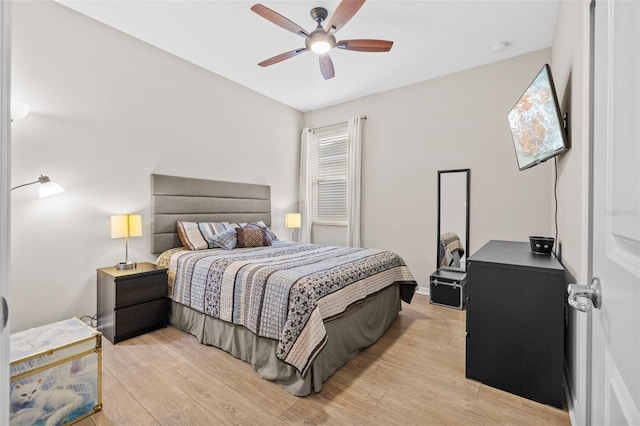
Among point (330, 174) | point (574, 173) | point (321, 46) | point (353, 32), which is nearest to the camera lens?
point (574, 173)

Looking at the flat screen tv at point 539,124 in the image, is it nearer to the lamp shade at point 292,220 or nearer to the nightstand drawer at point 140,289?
the lamp shade at point 292,220

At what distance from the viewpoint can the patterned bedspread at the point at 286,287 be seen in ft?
6.38

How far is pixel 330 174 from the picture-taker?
5.31 metres

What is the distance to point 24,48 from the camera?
8.34ft

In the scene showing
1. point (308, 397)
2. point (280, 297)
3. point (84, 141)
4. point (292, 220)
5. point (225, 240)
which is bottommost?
point (308, 397)

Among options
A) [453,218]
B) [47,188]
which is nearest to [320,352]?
[47,188]

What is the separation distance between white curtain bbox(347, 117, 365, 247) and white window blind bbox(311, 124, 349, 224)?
20cm

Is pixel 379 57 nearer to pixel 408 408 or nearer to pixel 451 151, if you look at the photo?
pixel 451 151

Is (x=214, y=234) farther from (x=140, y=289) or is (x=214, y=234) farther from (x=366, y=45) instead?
(x=366, y=45)

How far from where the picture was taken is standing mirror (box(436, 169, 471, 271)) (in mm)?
3889

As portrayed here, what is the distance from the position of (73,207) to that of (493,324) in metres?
3.75

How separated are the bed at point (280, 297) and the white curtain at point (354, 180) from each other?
1412 millimetres

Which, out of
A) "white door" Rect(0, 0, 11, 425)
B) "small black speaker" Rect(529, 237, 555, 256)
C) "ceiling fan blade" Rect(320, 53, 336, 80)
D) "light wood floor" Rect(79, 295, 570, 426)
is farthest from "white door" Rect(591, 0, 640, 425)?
"ceiling fan blade" Rect(320, 53, 336, 80)

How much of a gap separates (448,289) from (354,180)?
2.16 m
